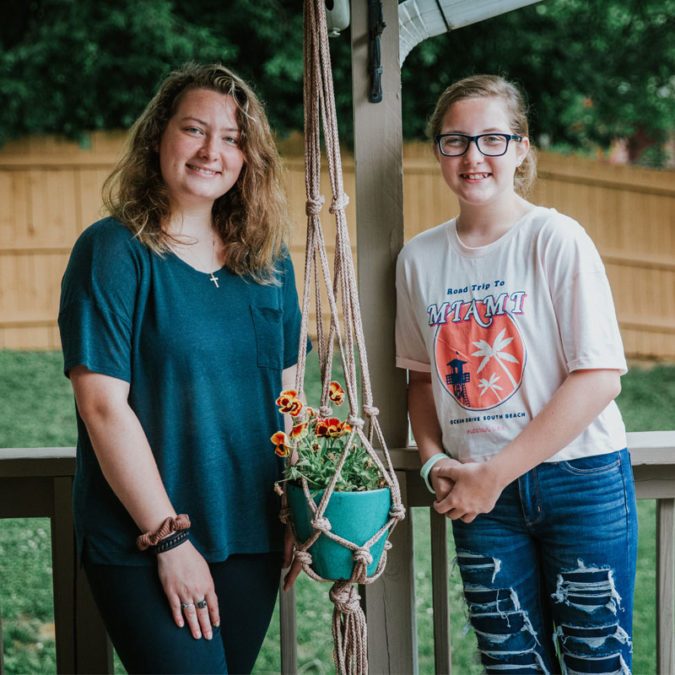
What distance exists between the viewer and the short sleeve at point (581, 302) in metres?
1.37

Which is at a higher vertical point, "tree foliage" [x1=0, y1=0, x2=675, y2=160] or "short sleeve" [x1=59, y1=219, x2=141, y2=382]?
"tree foliage" [x1=0, y1=0, x2=675, y2=160]

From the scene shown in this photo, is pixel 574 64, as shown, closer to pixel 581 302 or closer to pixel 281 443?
pixel 581 302

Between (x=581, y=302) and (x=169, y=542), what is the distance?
2.62 feet

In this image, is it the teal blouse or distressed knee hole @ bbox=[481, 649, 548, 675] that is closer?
the teal blouse

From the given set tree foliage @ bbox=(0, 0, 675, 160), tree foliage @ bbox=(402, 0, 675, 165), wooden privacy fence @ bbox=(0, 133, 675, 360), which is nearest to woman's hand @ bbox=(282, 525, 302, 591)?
wooden privacy fence @ bbox=(0, 133, 675, 360)

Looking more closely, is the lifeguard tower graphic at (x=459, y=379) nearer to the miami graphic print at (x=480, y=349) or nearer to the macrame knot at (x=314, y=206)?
the miami graphic print at (x=480, y=349)

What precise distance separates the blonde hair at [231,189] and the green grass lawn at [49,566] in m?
0.91

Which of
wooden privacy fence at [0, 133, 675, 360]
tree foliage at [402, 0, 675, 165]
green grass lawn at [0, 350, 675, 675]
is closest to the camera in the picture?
green grass lawn at [0, 350, 675, 675]

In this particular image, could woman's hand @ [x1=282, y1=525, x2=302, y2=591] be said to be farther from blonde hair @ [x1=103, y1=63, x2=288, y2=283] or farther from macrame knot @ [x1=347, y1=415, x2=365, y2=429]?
blonde hair @ [x1=103, y1=63, x2=288, y2=283]

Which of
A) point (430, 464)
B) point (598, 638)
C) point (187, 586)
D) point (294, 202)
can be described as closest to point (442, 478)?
point (430, 464)

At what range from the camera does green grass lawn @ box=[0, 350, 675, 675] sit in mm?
3102

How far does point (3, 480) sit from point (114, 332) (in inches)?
24.6

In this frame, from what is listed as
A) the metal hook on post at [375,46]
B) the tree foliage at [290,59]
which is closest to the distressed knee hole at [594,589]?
the metal hook on post at [375,46]

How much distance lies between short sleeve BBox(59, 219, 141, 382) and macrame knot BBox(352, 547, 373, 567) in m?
0.48
